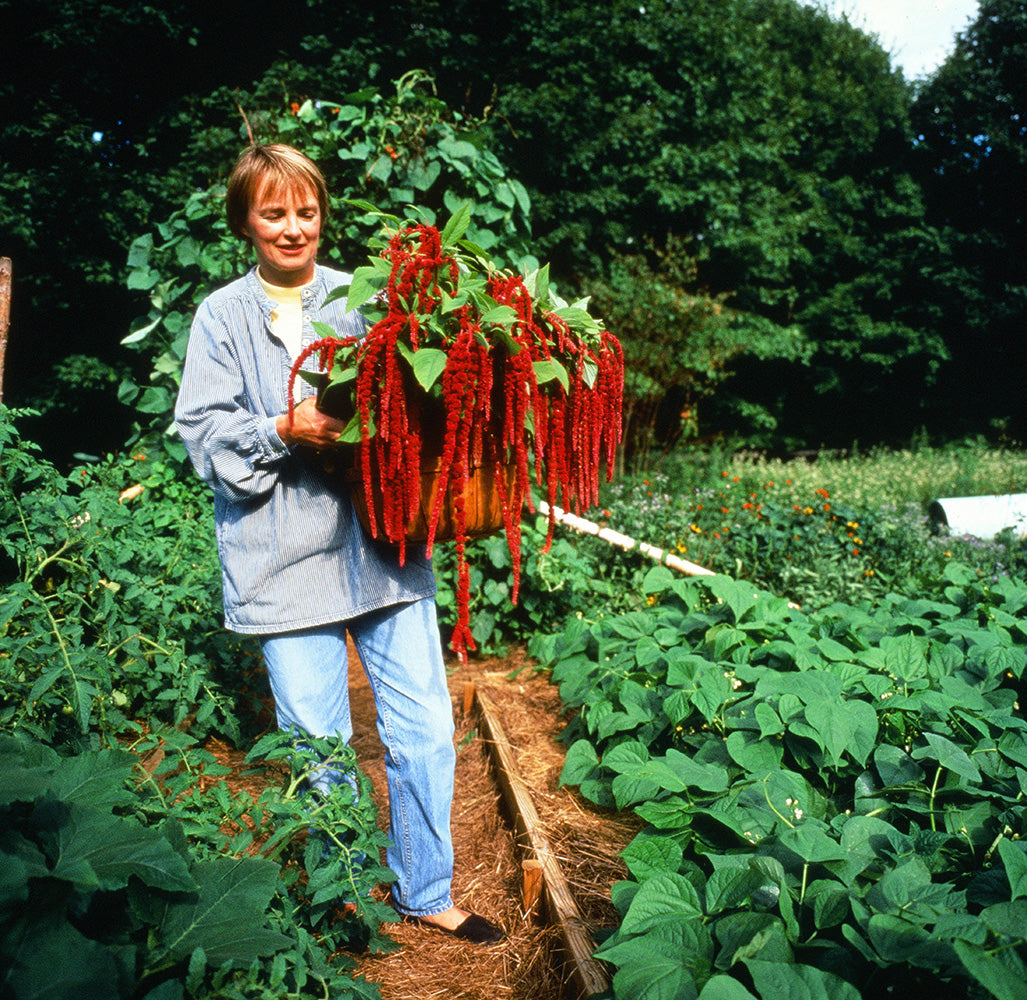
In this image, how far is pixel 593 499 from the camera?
1792 mm

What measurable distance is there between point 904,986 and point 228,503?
1674 millimetres

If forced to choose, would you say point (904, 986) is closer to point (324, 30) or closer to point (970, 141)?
point (324, 30)

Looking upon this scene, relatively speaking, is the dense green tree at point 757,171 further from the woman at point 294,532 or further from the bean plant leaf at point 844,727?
the bean plant leaf at point 844,727

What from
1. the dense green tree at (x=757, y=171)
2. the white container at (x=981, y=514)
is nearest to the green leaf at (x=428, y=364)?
the dense green tree at (x=757, y=171)

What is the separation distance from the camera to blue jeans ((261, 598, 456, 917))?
1821mm

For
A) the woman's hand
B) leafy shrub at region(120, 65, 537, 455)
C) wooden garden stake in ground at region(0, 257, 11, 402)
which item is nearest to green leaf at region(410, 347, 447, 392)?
the woman's hand

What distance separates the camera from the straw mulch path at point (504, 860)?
1956mm

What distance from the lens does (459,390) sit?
1.36 m

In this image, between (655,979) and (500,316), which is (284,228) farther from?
(655,979)

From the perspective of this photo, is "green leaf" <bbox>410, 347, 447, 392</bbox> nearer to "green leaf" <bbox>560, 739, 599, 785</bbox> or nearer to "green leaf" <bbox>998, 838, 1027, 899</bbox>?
"green leaf" <bbox>998, 838, 1027, 899</bbox>

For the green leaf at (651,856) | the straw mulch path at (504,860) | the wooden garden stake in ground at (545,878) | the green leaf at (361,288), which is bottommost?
the straw mulch path at (504,860)

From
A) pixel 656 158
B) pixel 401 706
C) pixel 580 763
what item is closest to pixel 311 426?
pixel 401 706

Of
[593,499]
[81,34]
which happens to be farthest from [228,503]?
[81,34]

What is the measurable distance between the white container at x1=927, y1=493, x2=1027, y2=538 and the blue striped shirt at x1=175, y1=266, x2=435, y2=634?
21.3ft
